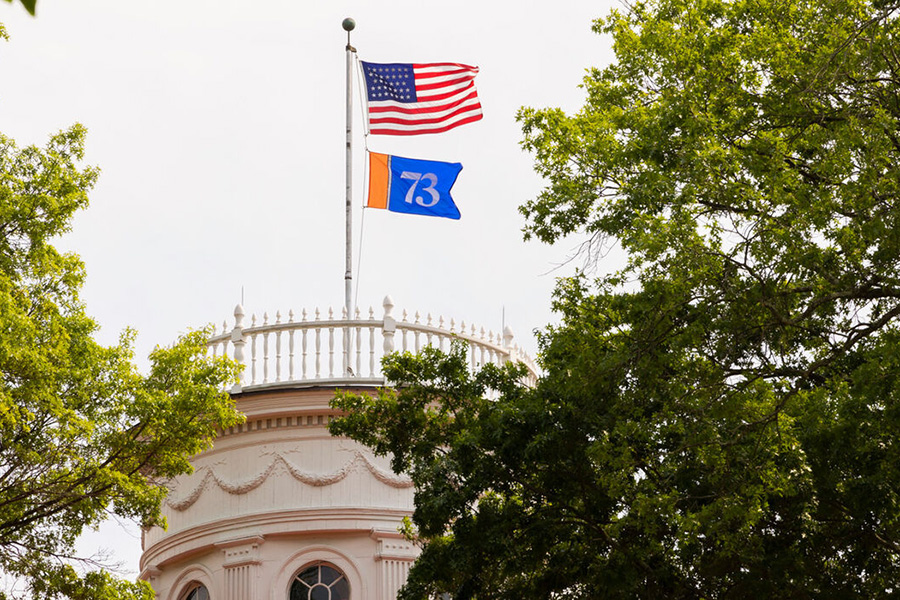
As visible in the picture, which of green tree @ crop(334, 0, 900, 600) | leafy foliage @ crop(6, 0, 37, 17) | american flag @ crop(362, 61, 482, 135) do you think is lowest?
leafy foliage @ crop(6, 0, 37, 17)

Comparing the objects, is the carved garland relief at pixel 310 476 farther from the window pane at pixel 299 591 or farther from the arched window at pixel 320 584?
the window pane at pixel 299 591

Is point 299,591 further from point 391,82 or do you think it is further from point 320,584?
point 391,82

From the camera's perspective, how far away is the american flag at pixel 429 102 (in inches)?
1135

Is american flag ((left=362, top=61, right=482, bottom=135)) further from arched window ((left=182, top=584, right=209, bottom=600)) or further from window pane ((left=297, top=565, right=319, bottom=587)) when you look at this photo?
arched window ((left=182, top=584, right=209, bottom=600))

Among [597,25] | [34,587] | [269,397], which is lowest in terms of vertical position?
[34,587]

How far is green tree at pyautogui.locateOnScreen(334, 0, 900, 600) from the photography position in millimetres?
14773

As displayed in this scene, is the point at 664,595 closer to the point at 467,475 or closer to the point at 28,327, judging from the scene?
A: the point at 467,475

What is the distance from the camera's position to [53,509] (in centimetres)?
1825

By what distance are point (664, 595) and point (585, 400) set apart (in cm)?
232

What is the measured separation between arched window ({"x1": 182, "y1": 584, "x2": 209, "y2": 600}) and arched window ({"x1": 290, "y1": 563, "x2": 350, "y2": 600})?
1704 millimetres

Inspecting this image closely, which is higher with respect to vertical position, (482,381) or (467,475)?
(482,381)

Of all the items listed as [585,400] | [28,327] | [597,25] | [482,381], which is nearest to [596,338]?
[585,400]

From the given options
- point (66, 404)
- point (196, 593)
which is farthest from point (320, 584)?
point (66, 404)

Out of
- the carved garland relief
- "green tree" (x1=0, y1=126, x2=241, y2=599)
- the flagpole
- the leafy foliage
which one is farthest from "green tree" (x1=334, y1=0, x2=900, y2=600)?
the leafy foliage
